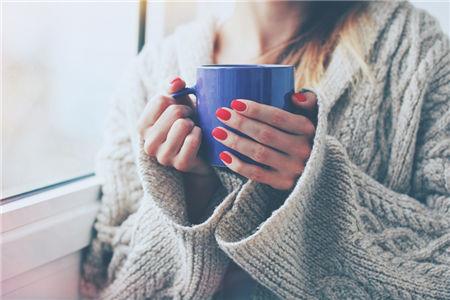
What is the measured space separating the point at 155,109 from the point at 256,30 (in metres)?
0.37

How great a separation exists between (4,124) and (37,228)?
0.16 meters

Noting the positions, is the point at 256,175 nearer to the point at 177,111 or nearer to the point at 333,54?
the point at 177,111

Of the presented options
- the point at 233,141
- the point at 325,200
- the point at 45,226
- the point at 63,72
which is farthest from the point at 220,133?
the point at 63,72

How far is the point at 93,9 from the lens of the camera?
915mm

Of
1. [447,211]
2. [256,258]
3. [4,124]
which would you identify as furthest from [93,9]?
[447,211]

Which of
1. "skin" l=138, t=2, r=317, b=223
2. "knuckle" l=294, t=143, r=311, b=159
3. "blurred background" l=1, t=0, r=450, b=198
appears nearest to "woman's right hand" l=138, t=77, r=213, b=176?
"skin" l=138, t=2, r=317, b=223

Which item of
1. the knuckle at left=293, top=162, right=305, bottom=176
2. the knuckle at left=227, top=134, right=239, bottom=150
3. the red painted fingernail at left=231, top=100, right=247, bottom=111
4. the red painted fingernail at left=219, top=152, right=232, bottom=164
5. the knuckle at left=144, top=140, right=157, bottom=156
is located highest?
the red painted fingernail at left=231, top=100, right=247, bottom=111

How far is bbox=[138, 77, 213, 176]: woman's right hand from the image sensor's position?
22.6 inches

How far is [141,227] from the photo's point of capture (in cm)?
75

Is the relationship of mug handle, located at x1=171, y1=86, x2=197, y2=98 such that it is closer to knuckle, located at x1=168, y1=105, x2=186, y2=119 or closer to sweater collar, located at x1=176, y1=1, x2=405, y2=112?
knuckle, located at x1=168, y1=105, x2=186, y2=119

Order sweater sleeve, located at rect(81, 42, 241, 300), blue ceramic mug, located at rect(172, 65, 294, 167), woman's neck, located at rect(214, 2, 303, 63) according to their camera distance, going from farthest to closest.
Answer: woman's neck, located at rect(214, 2, 303, 63), sweater sleeve, located at rect(81, 42, 241, 300), blue ceramic mug, located at rect(172, 65, 294, 167)

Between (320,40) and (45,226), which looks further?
(320,40)

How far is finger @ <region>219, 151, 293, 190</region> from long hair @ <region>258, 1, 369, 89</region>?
0.25 meters

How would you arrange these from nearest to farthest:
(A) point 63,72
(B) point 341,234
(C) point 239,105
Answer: (C) point 239,105 → (B) point 341,234 → (A) point 63,72
